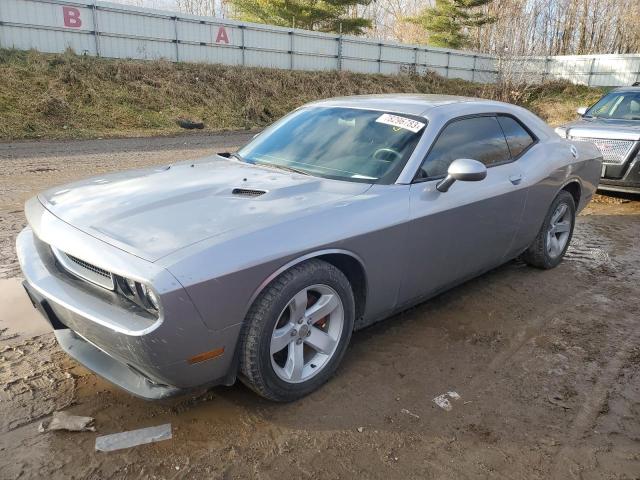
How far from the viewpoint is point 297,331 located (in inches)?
107

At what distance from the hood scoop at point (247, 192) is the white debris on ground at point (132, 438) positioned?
4.26ft

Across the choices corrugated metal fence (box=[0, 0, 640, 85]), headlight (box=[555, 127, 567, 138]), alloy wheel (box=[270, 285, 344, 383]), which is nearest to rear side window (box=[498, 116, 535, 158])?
alloy wheel (box=[270, 285, 344, 383])

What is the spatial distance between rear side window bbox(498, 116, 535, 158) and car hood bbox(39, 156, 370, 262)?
178cm

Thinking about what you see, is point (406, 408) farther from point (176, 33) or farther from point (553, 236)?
point (176, 33)

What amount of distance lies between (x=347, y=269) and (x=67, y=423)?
1.66 metres

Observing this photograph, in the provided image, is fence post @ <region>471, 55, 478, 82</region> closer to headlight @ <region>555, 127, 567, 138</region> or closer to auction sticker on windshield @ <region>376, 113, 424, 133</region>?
headlight @ <region>555, 127, 567, 138</region>

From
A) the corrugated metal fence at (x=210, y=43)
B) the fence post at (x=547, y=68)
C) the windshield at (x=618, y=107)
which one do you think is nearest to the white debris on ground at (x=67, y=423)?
the windshield at (x=618, y=107)

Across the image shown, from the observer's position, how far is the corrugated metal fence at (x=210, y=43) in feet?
59.2

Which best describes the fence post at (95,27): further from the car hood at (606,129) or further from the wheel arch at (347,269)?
the wheel arch at (347,269)

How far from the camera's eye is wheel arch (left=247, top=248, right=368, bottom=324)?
250 cm

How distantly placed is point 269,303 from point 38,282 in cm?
123

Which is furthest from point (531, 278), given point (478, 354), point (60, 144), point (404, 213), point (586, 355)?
point (60, 144)

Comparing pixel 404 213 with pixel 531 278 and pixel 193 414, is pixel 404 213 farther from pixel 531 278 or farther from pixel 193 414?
pixel 531 278

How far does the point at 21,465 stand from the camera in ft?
7.46
